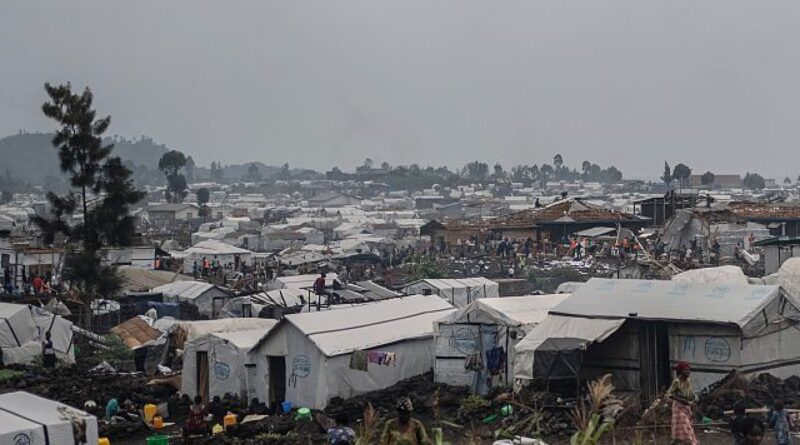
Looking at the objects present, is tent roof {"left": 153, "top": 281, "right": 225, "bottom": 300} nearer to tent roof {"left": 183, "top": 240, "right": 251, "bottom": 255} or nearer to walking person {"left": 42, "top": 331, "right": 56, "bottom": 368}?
walking person {"left": 42, "top": 331, "right": 56, "bottom": 368}

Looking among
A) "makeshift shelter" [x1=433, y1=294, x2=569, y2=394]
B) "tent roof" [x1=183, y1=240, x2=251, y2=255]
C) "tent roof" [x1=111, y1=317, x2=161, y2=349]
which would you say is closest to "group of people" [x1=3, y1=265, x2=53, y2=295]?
"tent roof" [x1=111, y1=317, x2=161, y2=349]

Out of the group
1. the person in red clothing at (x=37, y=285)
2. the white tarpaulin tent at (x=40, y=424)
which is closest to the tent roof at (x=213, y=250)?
the person in red clothing at (x=37, y=285)

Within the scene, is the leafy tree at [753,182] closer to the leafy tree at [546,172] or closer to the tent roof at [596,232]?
the leafy tree at [546,172]

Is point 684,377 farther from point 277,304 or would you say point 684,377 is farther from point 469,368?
point 277,304

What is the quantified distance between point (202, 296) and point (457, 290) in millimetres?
7016

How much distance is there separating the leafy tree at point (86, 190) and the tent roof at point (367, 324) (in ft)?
40.0

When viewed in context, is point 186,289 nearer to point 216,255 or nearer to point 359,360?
point 216,255

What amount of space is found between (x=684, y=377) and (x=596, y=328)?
Result: 15.9 ft

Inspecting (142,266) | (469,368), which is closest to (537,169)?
(142,266)

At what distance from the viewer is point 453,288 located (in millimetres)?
30047

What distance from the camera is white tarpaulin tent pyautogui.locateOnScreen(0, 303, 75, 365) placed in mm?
23062

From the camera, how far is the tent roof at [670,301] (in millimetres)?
14977

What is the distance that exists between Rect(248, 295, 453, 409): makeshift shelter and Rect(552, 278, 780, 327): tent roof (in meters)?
2.79

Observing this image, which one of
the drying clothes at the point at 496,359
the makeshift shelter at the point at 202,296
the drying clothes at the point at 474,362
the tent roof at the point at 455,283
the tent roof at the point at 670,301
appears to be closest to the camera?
the tent roof at the point at 670,301
